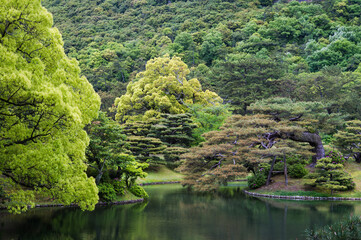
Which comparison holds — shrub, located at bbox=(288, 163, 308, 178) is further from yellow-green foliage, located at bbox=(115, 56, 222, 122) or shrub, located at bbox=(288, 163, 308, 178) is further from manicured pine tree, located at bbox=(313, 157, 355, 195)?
yellow-green foliage, located at bbox=(115, 56, 222, 122)

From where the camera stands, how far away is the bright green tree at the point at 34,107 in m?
7.76

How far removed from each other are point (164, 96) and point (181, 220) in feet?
73.0

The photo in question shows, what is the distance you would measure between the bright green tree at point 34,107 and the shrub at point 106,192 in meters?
8.26

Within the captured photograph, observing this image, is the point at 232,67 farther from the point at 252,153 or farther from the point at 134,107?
the point at 252,153

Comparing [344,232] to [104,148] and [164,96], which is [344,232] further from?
[164,96]

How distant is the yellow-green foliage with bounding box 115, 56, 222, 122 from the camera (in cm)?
3619

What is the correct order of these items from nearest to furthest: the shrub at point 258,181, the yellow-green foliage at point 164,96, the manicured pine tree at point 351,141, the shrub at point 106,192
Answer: the shrub at point 106,192, the shrub at point 258,181, the manicured pine tree at point 351,141, the yellow-green foliage at point 164,96

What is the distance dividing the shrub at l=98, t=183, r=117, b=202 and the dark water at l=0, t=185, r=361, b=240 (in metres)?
0.80

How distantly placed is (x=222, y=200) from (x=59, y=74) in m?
13.7

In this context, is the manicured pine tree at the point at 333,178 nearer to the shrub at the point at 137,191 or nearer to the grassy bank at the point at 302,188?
the grassy bank at the point at 302,188

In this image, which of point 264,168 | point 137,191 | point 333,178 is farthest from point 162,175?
point 333,178

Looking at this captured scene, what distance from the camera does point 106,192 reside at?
17.8 m

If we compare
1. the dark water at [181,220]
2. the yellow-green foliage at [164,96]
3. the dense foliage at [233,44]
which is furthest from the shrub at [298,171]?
the yellow-green foliage at [164,96]

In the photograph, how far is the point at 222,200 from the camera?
2038 centimetres
